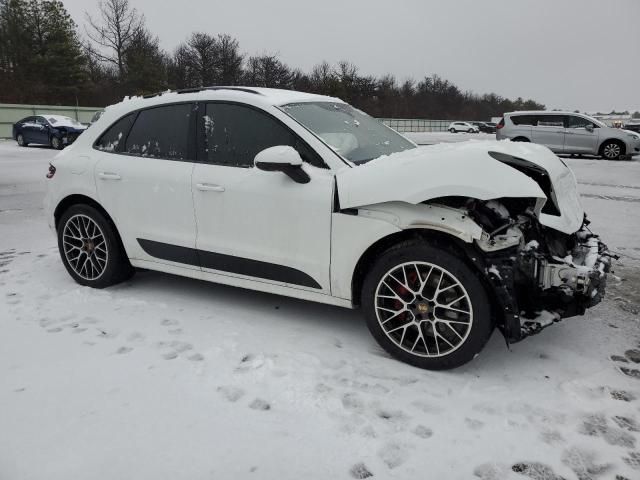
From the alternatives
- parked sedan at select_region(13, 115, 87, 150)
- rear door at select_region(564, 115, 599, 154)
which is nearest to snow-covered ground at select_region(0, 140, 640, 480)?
rear door at select_region(564, 115, 599, 154)

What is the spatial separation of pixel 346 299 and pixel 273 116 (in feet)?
4.46

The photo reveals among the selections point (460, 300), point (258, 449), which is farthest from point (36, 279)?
point (460, 300)

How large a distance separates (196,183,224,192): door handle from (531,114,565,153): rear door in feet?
51.9

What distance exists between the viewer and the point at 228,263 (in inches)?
146

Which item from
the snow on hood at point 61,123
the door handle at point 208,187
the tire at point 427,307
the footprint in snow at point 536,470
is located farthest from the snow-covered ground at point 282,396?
the snow on hood at point 61,123

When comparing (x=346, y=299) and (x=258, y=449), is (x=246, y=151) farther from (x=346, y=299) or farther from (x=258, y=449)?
(x=258, y=449)

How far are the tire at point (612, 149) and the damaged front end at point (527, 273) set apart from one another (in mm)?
16461

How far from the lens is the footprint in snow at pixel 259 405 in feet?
8.80

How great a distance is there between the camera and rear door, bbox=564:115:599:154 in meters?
17.0

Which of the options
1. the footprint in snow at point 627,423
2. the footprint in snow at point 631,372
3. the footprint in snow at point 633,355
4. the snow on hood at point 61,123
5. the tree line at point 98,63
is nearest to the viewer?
the footprint in snow at point 627,423

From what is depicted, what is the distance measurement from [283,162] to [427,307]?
4.09 feet

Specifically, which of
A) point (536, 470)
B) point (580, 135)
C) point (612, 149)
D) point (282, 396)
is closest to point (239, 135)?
point (282, 396)

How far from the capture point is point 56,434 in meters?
2.45

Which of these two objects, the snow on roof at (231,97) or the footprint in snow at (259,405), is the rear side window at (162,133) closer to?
the snow on roof at (231,97)
